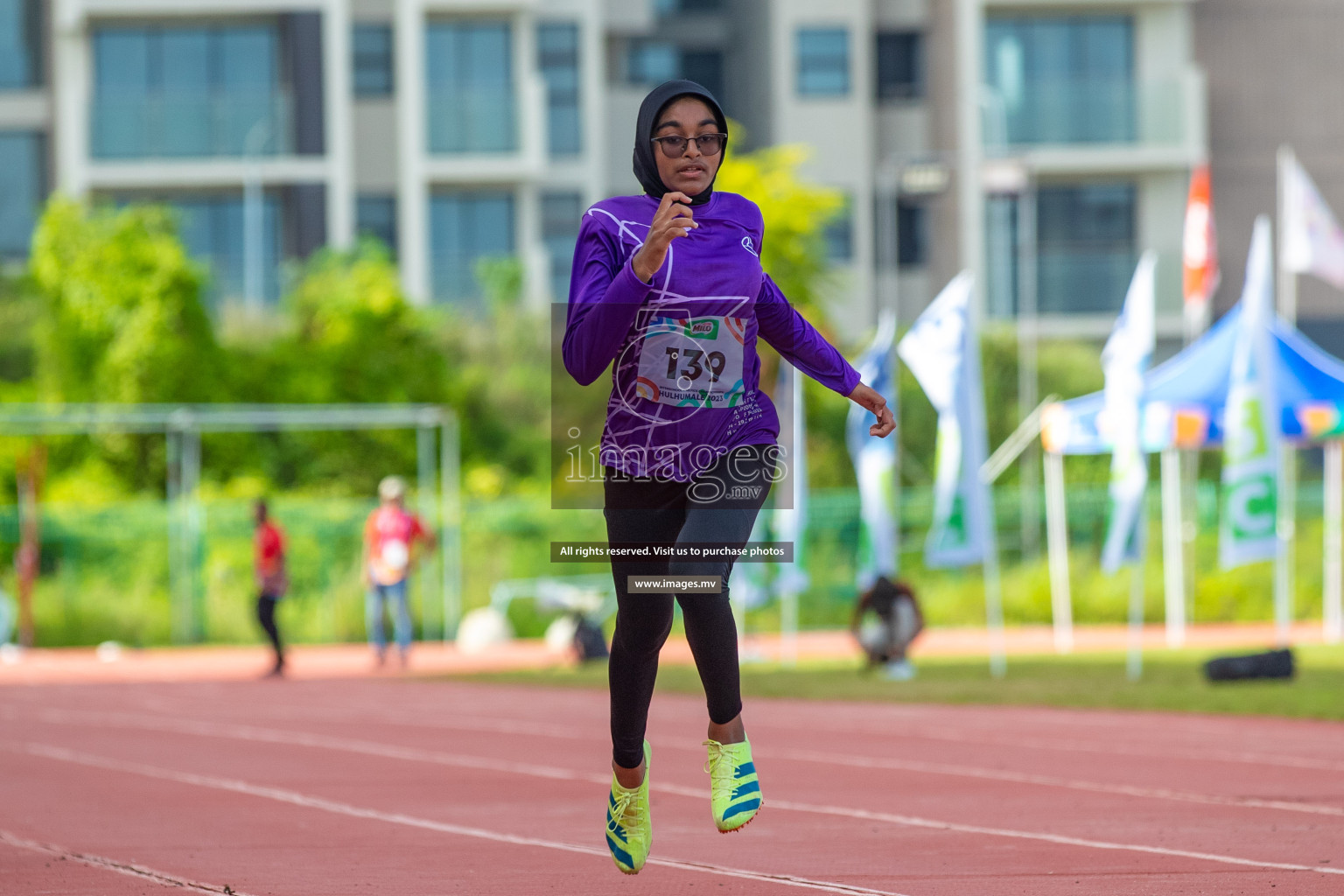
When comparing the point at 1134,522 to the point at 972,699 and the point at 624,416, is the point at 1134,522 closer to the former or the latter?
the point at 972,699

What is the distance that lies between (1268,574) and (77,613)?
15810 millimetres

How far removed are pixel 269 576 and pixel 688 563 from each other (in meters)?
15.2

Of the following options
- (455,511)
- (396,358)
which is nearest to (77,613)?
(455,511)

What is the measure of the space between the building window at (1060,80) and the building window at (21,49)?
783 inches

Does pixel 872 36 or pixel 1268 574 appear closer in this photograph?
pixel 1268 574

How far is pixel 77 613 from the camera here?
83.6ft

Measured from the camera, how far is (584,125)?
4097cm

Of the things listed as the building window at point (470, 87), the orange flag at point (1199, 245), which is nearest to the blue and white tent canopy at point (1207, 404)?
the orange flag at point (1199, 245)

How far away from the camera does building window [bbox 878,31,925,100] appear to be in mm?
43250

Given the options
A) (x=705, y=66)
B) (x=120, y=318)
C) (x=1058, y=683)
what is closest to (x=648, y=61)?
(x=705, y=66)

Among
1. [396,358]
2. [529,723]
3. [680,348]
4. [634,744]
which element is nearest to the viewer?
[680,348]

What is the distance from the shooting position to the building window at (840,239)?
42.2 m

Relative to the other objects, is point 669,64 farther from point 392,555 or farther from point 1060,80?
point 392,555

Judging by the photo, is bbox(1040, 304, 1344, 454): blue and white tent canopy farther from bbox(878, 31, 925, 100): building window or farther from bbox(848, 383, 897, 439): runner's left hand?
bbox(878, 31, 925, 100): building window
